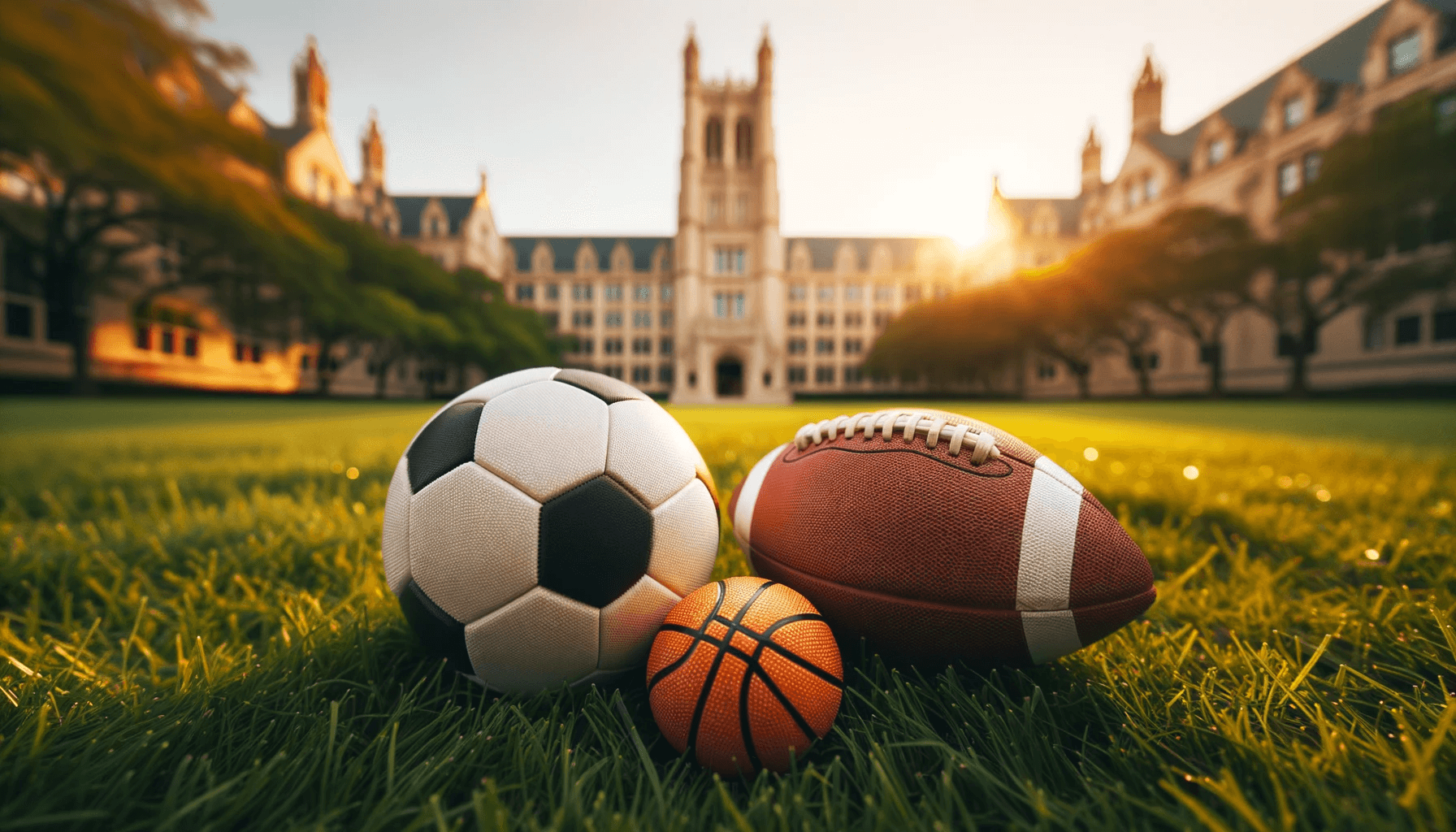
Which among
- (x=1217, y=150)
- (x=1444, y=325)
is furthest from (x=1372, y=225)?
(x=1217, y=150)

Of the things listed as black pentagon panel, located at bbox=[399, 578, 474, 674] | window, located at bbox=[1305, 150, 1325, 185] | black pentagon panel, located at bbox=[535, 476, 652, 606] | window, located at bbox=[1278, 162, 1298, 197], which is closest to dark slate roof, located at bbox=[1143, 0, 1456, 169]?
window, located at bbox=[1278, 162, 1298, 197]

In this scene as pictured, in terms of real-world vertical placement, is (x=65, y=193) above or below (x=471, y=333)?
above

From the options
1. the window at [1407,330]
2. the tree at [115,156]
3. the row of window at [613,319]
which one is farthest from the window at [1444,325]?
the row of window at [613,319]

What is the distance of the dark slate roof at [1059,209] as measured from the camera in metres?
48.2

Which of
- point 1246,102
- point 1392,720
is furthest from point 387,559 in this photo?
point 1246,102

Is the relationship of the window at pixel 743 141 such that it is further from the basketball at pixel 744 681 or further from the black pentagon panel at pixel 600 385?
the basketball at pixel 744 681

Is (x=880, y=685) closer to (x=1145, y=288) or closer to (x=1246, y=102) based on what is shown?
(x=1145, y=288)

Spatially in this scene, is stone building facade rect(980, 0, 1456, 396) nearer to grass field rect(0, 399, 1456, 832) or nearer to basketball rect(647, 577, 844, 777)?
grass field rect(0, 399, 1456, 832)

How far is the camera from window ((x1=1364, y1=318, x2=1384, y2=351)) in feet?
76.2

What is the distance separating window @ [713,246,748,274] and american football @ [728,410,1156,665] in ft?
133

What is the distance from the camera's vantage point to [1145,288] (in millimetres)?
24703

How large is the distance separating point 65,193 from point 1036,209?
6095cm

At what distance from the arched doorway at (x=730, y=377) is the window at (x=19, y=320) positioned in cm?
3339

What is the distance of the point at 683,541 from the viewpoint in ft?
4.32
